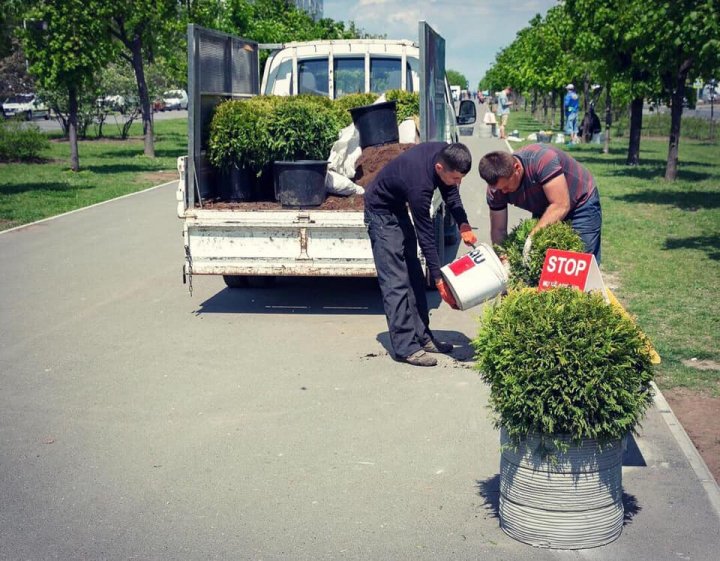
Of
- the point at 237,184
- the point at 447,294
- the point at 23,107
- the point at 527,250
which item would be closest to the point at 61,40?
the point at 237,184

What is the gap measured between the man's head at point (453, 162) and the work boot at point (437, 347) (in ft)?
5.09

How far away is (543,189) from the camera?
235 inches

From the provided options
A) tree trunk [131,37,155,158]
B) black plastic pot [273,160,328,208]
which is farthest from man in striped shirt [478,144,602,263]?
tree trunk [131,37,155,158]

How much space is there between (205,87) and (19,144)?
62.5 ft

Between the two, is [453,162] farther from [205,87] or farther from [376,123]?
[205,87]

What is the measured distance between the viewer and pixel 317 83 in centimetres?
1227

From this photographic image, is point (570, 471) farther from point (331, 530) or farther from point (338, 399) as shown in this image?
point (338, 399)

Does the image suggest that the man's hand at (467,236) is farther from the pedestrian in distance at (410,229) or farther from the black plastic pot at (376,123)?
the black plastic pot at (376,123)

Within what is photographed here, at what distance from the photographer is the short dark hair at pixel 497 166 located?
5.71m

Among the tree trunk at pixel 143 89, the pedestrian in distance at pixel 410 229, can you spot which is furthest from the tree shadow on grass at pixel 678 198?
the tree trunk at pixel 143 89

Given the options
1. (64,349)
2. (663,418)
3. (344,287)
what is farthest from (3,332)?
(663,418)

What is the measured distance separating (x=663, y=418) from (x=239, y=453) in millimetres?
2741

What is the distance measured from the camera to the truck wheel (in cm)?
1014

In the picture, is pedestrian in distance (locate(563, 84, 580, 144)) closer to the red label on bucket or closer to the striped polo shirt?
the striped polo shirt
